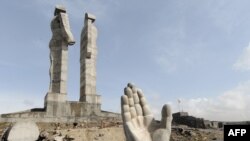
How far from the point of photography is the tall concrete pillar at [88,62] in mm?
21594

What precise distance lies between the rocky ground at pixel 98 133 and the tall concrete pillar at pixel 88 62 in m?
3.38

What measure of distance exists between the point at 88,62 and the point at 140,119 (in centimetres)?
1447

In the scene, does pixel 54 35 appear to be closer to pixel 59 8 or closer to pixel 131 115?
pixel 59 8

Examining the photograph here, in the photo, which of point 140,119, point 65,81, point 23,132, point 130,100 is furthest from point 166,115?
point 65,81

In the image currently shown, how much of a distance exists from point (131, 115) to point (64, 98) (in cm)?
1297

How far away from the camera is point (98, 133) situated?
16.5 meters

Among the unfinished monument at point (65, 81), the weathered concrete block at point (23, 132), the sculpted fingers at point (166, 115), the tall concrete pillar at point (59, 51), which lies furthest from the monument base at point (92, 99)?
the sculpted fingers at point (166, 115)

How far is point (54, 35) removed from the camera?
2192cm

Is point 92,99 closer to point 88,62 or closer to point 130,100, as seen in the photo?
point 88,62

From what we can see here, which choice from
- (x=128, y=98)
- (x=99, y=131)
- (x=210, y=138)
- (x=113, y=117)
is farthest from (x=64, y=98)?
(x=128, y=98)

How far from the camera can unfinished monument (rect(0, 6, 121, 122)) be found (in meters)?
19.6

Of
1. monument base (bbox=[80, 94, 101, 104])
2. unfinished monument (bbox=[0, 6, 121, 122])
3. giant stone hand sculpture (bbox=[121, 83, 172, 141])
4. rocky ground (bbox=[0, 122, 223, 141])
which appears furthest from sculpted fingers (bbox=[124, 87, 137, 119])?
monument base (bbox=[80, 94, 101, 104])

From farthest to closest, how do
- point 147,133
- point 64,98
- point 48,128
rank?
point 64,98, point 48,128, point 147,133

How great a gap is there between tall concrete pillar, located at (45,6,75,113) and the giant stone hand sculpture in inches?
497
